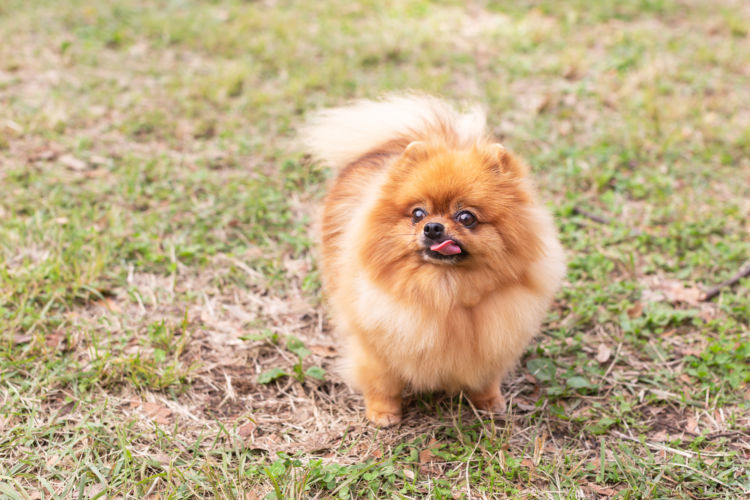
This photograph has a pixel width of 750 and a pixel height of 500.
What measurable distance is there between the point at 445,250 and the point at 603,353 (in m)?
1.43

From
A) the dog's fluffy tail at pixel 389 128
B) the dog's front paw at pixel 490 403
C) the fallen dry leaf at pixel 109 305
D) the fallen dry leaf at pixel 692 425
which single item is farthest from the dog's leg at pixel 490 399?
the fallen dry leaf at pixel 109 305

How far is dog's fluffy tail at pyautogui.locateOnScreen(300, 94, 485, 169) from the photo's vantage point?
2855 mm

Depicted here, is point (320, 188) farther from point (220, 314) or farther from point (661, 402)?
point (661, 402)

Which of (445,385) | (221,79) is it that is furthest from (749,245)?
(221,79)

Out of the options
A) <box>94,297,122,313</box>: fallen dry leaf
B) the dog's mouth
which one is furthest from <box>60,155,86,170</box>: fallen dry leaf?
the dog's mouth

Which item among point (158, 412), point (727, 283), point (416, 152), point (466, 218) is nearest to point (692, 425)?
point (727, 283)

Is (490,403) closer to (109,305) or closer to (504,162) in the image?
(504,162)

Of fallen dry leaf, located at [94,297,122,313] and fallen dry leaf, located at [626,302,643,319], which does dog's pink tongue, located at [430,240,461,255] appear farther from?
fallen dry leaf, located at [94,297,122,313]

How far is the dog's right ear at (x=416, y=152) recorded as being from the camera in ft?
7.80

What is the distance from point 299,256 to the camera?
3.79 metres

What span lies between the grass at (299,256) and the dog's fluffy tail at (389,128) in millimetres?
730

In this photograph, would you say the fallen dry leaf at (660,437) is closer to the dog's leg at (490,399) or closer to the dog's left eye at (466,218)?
the dog's leg at (490,399)

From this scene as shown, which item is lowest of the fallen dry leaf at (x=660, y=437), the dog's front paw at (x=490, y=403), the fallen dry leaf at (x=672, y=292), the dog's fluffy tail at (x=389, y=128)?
the fallen dry leaf at (x=660, y=437)

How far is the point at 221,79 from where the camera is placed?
5160 millimetres
